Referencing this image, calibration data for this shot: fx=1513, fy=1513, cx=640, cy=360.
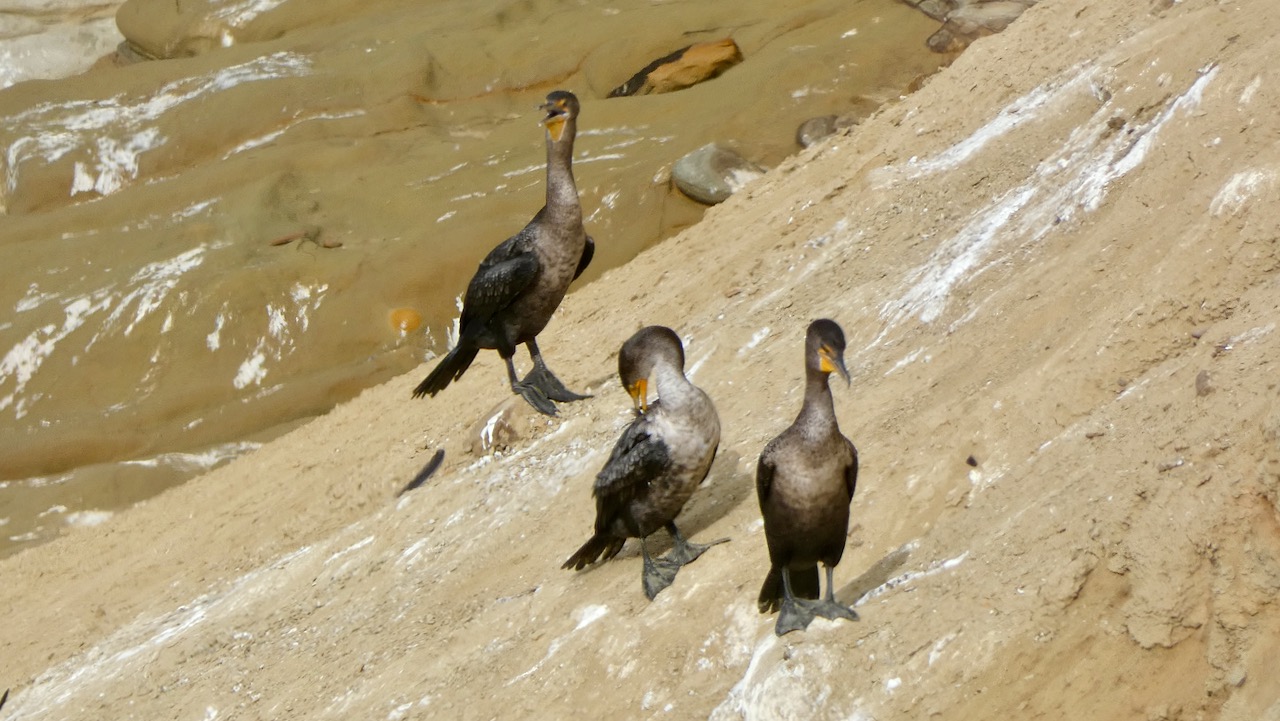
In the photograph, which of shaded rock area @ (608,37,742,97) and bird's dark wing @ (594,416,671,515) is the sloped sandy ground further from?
shaded rock area @ (608,37,742,97)

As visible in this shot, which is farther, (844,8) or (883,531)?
(844,8)

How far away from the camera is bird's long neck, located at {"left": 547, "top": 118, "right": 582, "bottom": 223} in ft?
31.1

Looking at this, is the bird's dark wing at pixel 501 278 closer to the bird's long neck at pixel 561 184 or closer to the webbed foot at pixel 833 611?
the bird's long neck at pixel 561 184

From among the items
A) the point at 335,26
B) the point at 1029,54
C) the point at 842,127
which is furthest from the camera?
the point at 335,26

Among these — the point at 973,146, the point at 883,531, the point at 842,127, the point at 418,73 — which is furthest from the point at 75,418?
the point at 883,531

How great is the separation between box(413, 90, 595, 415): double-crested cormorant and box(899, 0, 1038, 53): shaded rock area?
7.87 metres

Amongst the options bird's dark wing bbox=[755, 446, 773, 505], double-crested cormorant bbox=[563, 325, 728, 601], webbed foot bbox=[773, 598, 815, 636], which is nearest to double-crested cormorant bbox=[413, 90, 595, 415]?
double-crested cormorant bbox=[563, 325, 728, 601]

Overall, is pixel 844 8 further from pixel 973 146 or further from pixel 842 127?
pixel 973 146

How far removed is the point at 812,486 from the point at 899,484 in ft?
4.23

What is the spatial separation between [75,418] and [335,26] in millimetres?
9282

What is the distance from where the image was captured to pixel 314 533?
429 inches

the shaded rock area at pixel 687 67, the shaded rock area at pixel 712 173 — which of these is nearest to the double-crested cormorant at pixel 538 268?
the shaded rock area at pixel 712 173

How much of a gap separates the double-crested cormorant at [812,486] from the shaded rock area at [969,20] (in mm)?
11689

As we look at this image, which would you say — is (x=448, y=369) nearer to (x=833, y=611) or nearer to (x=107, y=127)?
(x=833, y=611)
